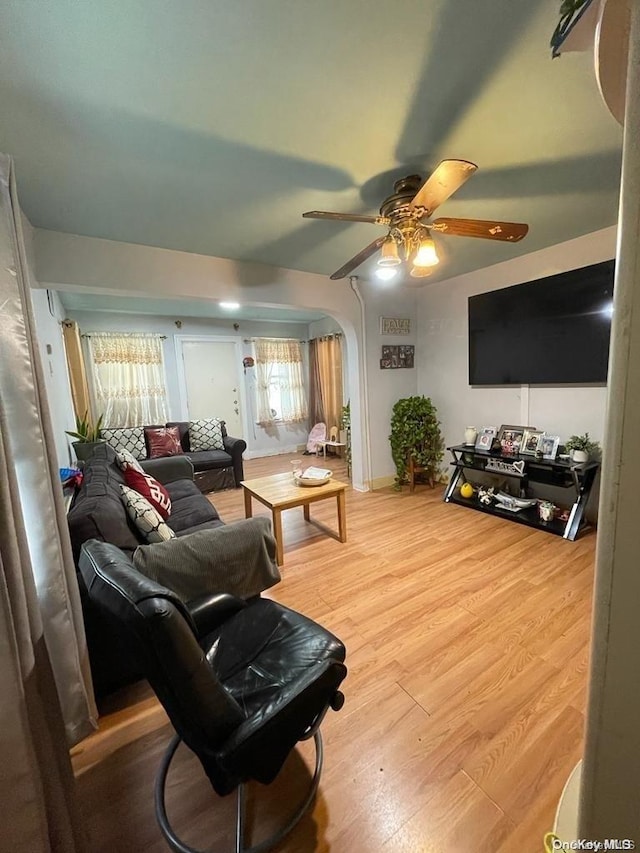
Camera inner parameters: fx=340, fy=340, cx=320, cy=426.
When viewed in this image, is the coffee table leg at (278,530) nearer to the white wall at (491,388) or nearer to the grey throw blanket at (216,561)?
the grey throw blanket at (216,561)

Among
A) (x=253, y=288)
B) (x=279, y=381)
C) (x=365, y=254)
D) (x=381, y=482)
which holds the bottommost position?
(x=381, y=482)

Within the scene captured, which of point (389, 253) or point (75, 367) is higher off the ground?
point (389, 253)

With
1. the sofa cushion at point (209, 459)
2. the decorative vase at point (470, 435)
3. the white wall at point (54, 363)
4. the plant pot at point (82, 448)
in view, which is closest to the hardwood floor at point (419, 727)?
the decorative vase at point (470, 435)

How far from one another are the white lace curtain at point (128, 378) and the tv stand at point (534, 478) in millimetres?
4253

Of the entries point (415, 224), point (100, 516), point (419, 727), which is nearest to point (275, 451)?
point (100, 516)

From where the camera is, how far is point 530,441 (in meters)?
3.14

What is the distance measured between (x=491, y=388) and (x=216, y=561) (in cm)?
313

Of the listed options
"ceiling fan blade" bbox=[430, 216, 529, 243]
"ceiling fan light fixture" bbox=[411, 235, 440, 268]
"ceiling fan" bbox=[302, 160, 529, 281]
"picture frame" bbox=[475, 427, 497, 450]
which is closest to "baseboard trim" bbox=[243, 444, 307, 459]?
"picture frame" bbox=[475, 427, 497, 450]

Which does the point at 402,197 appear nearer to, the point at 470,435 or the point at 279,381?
the point at 470,435

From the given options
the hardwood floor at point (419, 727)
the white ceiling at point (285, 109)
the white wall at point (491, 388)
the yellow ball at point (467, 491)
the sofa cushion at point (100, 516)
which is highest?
the white ceiling at point (285, 109)

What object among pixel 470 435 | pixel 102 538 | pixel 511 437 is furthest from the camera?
pixel 470 435

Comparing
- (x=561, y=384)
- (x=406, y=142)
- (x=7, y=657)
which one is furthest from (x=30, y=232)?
(x=561, y=384)

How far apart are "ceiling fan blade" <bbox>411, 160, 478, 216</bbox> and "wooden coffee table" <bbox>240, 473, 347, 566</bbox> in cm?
188

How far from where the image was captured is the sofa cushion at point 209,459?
13.8 feet
